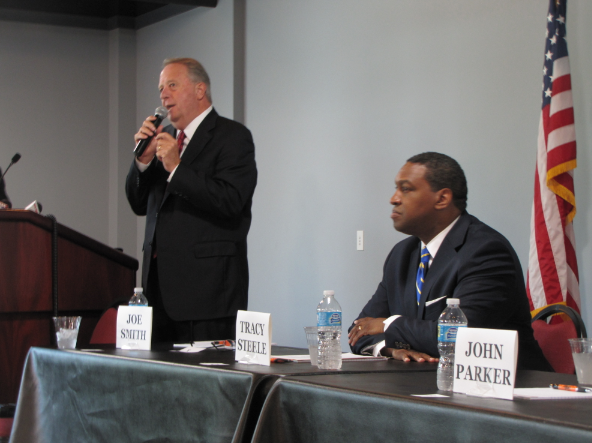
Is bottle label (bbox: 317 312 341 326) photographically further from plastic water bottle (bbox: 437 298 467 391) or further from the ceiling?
the ceiling

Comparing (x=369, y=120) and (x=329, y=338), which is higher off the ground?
(x=369, y=120)

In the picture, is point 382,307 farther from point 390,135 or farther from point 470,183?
point 390,135

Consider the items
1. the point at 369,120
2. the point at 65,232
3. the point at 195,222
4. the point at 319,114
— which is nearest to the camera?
the point at 195,222

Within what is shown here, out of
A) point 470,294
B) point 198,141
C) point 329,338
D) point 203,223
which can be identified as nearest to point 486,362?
point 329,338

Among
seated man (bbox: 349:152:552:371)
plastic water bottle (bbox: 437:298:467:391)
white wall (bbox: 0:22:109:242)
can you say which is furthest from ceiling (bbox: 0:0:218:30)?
plastic water bottle (bbox: 437:298:467:391)

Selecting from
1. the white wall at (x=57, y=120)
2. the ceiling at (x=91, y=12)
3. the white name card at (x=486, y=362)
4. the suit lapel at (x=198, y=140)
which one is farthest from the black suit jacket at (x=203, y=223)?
the white wall at (x=57, y=120)

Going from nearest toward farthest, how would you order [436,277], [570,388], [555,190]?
1. [570,388]
2. [436,277]
3. [555,190]

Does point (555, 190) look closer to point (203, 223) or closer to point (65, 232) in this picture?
point (203, 223)

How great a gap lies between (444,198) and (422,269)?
0.24 m

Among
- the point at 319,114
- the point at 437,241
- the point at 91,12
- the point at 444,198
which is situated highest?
the point at 91,12

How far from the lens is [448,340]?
133 centimetres

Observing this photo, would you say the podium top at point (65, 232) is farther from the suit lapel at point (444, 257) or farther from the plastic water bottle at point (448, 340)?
the plastic water bottle at point (448, 340)

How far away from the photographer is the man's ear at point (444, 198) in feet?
7.09

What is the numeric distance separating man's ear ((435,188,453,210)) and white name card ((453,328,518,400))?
103cm
